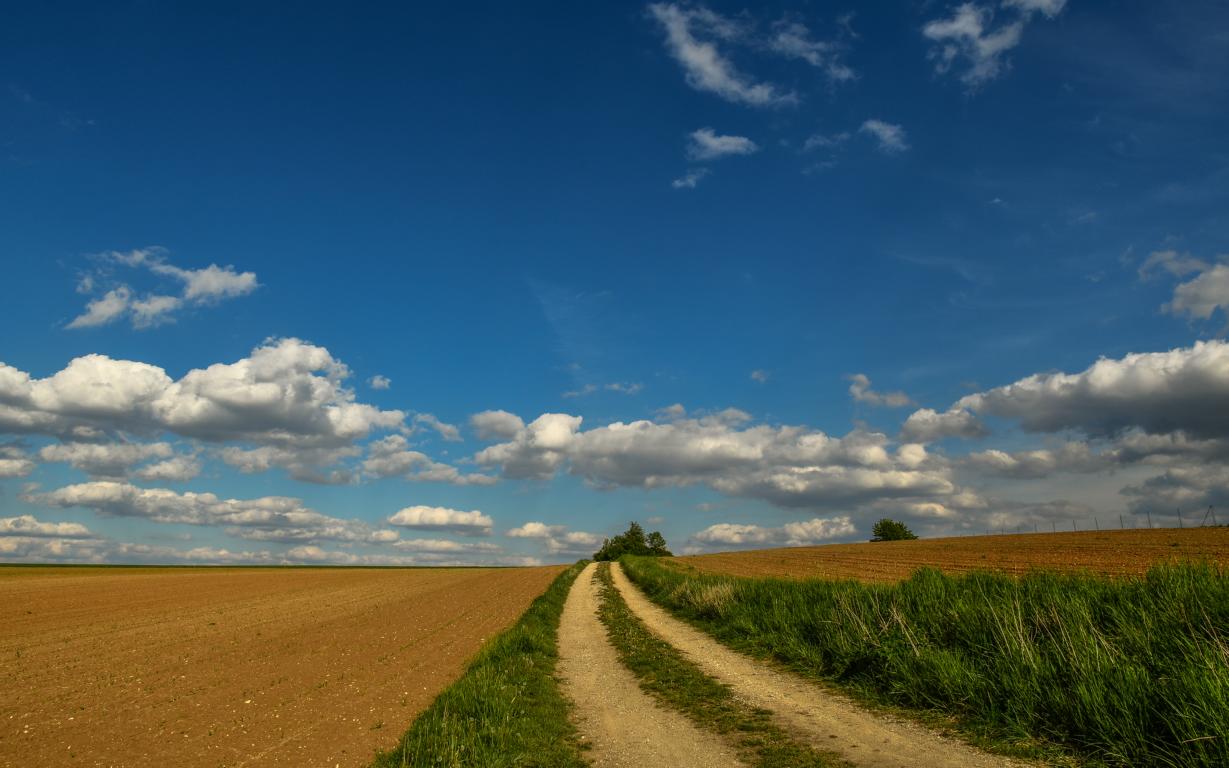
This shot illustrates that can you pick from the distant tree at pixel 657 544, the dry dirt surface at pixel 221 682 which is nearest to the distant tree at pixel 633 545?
the distant tree at pixel 657 544

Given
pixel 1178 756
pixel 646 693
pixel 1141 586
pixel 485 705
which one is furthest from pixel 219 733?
pixel 1141 586

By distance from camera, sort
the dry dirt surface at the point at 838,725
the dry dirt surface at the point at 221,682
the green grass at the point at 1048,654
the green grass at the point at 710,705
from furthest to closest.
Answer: the dry dirt surface at the point at 221,682, the green grass at the point at 710,705, the dry dirt surface at the point at 838,725, the green grass at the point at 1048,654

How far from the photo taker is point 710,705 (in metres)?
12.0

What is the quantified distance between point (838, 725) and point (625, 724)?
10.9 feet

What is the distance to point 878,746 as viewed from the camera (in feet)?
30.1

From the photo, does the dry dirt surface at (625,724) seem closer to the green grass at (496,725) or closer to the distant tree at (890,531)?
the green grass at (496,725)

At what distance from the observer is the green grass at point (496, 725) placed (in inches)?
361

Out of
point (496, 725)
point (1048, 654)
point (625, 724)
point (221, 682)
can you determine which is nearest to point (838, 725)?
point (625, 724)

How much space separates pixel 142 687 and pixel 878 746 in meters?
16.7

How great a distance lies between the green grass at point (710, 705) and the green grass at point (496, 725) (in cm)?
208

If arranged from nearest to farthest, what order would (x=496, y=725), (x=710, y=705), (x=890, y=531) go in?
1. (x=496, y=725)
2. (x=710, y=705)
3. (x=890, y=531)

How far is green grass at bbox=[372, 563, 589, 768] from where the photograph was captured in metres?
9.18

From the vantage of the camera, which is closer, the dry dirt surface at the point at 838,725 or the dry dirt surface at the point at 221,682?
the dry dirt surface at the point at 838,725

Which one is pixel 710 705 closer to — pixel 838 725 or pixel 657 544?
pixel 838 725
